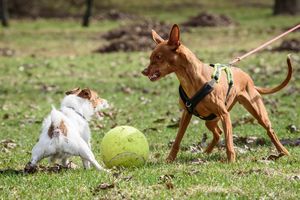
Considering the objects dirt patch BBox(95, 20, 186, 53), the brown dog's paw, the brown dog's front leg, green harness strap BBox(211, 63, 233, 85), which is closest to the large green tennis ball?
the brown dog's front leg

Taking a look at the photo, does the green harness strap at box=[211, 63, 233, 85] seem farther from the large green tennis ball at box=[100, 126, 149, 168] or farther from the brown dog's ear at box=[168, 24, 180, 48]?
the large green tennis ball at box=[100, 126, 149, 168]

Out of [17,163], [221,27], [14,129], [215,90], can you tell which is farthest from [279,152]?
[221,27]

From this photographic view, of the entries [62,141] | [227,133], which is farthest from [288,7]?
[62,141]

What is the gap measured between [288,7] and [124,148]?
92.5 ft

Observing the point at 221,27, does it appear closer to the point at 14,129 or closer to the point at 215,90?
the point at 14,129

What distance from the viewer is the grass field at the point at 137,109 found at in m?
6.77

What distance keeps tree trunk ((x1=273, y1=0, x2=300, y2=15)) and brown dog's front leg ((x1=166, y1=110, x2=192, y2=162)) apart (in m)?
27.3

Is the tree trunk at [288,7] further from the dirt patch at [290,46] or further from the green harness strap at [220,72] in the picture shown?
the green harness strap at [220,72]

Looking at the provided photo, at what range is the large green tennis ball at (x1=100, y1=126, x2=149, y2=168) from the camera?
7832 mm

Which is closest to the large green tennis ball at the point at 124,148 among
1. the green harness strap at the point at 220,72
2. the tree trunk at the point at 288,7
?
the green harness strap at the point at 220,72

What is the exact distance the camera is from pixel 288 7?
1362 inches

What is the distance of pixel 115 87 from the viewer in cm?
1711

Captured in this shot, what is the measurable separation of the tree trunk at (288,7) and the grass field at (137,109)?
78cm

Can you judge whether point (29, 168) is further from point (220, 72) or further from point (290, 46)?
point (290, 46)
